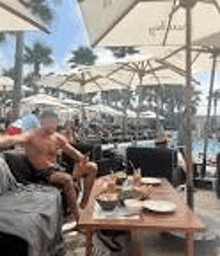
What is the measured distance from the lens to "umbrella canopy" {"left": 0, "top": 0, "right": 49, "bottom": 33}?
354 cm

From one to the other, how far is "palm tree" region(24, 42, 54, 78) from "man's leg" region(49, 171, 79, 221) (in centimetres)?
4480

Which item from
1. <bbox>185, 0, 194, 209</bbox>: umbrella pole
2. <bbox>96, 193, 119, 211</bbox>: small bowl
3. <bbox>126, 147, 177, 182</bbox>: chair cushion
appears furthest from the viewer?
<bbox>126, 147, 177, 182</bbox>: chair cushion

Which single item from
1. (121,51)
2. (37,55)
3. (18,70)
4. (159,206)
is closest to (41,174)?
(159,206)

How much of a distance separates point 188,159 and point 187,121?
0.50m

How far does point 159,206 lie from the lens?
9.16ft

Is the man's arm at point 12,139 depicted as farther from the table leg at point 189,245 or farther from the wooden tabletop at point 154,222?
the table leg at point 189,245

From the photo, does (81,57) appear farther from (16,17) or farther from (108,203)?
(108,203)

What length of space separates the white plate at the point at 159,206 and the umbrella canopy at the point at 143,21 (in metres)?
2.47

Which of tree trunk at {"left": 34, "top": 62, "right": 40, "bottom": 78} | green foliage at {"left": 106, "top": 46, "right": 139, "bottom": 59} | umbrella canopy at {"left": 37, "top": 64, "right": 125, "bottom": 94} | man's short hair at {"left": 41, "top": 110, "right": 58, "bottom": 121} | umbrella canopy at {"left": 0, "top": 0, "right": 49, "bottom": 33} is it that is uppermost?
green foliage at {"left": 106, "top": 46, "right": 139, "bottom": 59}

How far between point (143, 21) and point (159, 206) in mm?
3017

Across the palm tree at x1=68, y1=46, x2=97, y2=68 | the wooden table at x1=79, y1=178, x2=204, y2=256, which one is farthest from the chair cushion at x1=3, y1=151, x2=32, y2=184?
the palm tree at x1=68, y1=46, x2=97, y2=68

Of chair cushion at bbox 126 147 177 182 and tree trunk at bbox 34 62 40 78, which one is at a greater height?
tree trunk at bbox 34 62 40 78

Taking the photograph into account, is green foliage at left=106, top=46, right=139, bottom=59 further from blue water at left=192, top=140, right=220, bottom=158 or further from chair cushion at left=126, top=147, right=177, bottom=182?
chair cushion at left=126, top=147, right=177, bottom=182

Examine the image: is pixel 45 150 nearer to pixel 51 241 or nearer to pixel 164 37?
pixel 51 241
